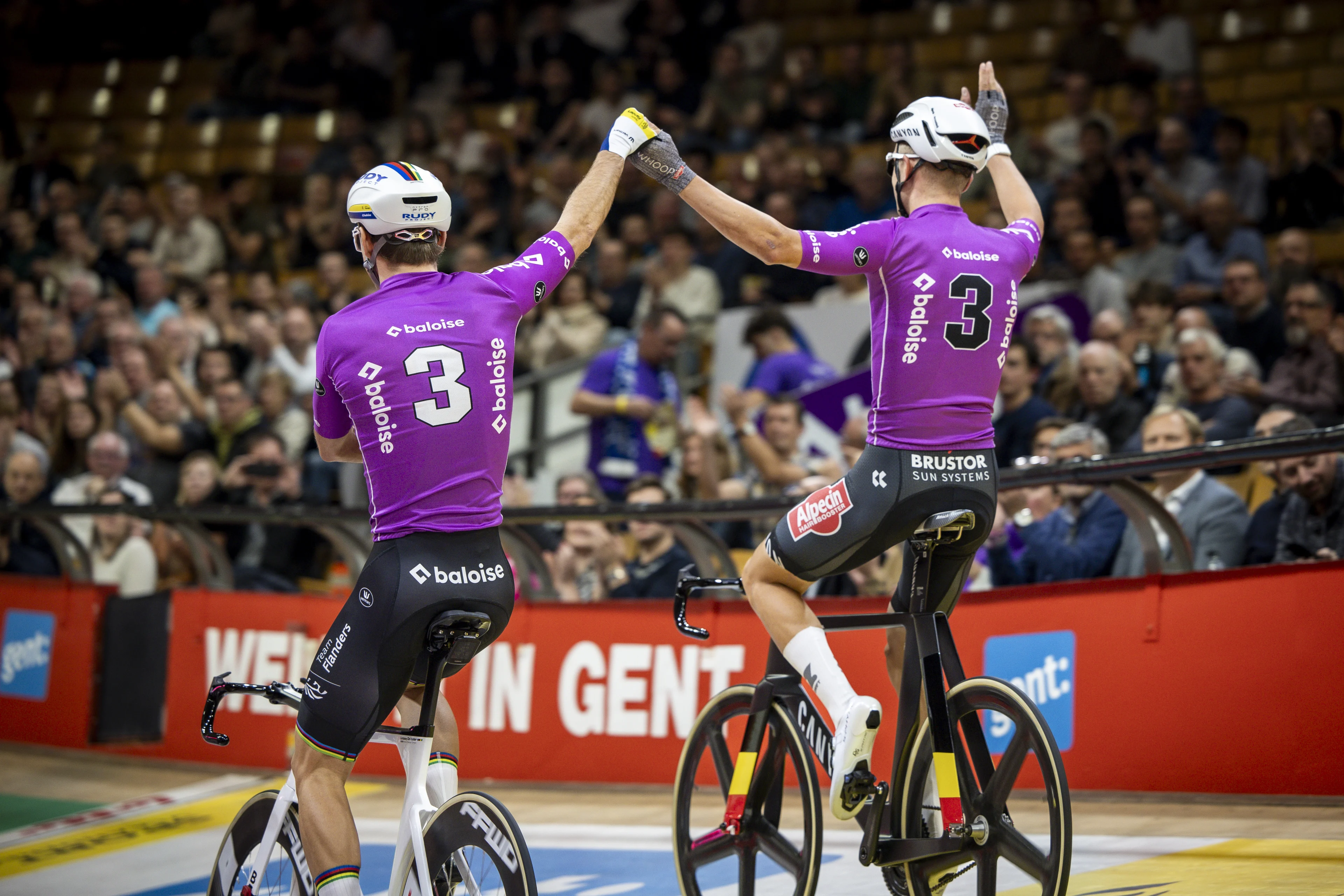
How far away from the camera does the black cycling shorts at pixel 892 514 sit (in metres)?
4.54

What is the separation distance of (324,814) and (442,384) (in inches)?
46.9

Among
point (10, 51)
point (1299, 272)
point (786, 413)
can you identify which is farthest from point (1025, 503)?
point (10, 51)

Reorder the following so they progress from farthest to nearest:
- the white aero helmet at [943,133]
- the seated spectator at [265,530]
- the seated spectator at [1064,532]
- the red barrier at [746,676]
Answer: the seated spectator at [265,530]
the seated spectator at [1064,532]
the red barrier at [746,676]
the white aero helmet at [943,133]

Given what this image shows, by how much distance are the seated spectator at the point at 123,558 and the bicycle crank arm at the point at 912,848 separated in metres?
6.71

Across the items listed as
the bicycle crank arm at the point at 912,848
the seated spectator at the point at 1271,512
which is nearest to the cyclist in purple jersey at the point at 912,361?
the bicycle crank arm at the point at 912,848

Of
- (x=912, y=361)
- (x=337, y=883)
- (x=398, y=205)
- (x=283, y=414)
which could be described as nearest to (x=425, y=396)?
(x=398, y=205)

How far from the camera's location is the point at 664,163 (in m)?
4.76

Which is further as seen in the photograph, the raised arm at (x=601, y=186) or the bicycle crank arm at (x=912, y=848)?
the raised arm at (x=601, y=186)

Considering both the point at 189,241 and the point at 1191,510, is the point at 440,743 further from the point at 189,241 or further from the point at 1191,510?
the point at 189,241

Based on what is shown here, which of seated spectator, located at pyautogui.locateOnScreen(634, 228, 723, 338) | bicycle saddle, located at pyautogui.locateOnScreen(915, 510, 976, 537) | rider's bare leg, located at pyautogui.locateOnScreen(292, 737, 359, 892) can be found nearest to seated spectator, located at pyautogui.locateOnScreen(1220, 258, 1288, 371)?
seated spectator, located at pyautogui.locateOnScreen(634, 228, 723, 338)

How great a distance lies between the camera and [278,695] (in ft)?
14.4

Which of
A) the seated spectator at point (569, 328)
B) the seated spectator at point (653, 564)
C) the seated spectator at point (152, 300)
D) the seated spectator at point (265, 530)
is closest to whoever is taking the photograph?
the seated spectator at point (653, 564)

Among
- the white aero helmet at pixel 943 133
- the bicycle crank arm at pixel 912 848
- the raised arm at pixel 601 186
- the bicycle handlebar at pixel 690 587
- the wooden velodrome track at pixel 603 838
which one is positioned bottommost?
the wooden velodrome track at pixel 603 838

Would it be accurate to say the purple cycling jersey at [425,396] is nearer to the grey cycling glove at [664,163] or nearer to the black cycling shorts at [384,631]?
the black cycling shorts at [384,631]
